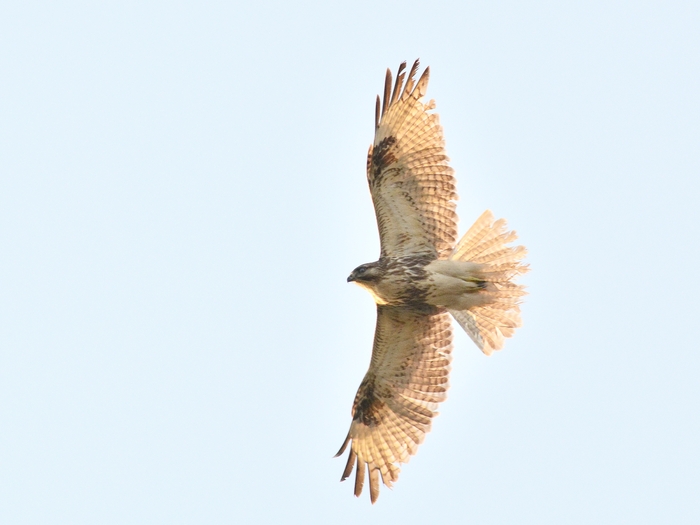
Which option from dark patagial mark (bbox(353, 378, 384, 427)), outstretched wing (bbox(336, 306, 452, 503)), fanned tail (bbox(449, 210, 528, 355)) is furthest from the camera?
dark patagial mark (bbox(353, 378, 384, 427))

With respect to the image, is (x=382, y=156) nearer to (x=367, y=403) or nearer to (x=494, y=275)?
(x=494, y=275)

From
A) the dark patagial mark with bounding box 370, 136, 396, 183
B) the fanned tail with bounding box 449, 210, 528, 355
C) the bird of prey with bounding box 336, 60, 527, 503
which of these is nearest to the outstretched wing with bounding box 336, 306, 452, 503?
the bird of prey with bounding box 336, 60, 527, 503

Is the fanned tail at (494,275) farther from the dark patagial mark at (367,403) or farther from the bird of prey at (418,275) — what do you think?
the dark patagial mark at (367,403)

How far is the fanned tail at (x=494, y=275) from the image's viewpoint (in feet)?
48.9

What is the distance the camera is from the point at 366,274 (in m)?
15.2

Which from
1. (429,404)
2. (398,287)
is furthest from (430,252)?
(429,404)

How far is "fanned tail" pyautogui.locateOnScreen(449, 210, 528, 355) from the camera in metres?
14.9

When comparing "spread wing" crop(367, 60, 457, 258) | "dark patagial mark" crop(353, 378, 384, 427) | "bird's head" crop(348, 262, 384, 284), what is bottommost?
"dark patagial mark" crop(353, 378, 384, 427)

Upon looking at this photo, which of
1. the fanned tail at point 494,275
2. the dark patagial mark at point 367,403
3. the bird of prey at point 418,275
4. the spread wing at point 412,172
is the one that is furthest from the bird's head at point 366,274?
the dark patagial mark at point 367,403

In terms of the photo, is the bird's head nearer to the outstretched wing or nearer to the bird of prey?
the bird of prey

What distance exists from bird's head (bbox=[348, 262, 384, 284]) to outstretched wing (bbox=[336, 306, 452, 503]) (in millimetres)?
538

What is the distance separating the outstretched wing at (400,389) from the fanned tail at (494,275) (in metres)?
0.50

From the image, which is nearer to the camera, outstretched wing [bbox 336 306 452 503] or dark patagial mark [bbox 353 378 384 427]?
outstretched wing [bbox 336 306 452 503]

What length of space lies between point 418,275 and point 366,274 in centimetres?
59
